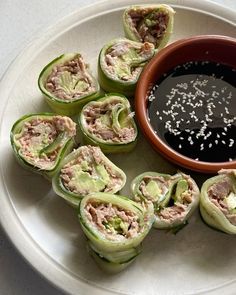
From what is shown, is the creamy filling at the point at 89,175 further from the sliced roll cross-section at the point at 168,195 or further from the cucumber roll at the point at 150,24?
the cucumber roll at the point at 150,24

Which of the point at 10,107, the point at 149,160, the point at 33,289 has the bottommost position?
the point at 33,289

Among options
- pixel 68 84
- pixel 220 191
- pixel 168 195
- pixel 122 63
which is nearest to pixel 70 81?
pixel 68 84

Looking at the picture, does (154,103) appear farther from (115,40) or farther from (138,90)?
(115,40)

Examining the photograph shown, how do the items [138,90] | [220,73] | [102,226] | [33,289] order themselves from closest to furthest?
[102,226] < [33,289] < [138,90] < [220,73]

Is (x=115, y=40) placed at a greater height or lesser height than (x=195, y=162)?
greater

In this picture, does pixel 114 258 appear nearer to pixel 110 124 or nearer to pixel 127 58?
pixel 110 124

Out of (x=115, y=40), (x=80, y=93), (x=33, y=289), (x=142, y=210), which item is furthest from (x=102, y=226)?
(x=115, y=40)

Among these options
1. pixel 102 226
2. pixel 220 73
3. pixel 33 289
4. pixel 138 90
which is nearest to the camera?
pixel 102 226
